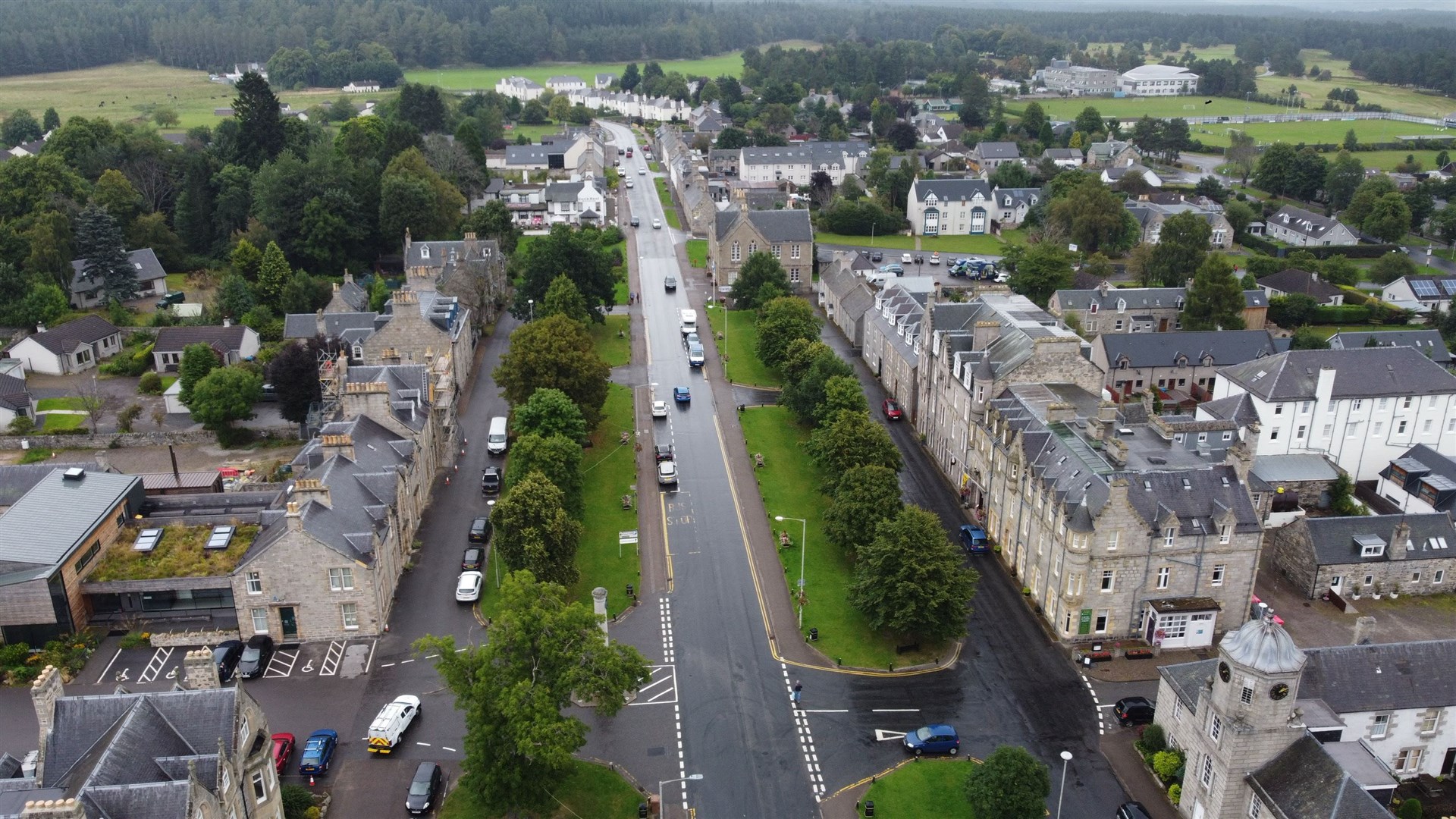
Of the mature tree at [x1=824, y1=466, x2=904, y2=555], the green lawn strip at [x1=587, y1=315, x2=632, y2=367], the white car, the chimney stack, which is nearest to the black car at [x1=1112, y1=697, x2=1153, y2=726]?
the mature tree at [x1=824, y1=466, x2=904, y2=555]

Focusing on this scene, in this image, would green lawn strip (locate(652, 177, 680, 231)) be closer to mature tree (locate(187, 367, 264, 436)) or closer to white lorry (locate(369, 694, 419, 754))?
mature tree (locate(187, 367, 264, 436))

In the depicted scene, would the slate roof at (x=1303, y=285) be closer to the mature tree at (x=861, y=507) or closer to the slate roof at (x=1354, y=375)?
the slate roof at (x=1354, y=375)

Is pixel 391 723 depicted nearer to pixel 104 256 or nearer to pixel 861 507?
pixel 861 507

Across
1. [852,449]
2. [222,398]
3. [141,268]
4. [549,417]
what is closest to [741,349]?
[549,417]

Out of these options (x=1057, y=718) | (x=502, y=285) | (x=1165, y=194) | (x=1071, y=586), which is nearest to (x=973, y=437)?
(x=1071, y=586)

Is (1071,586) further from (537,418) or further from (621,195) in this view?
(621,195)
